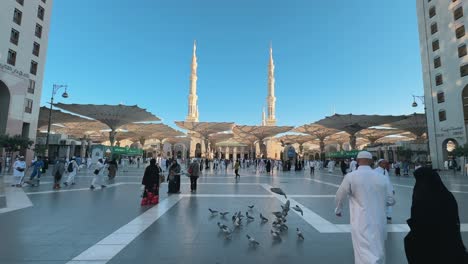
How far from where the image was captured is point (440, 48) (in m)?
31.0

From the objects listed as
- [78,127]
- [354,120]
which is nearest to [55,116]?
[78,127]

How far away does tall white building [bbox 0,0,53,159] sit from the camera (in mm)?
25234

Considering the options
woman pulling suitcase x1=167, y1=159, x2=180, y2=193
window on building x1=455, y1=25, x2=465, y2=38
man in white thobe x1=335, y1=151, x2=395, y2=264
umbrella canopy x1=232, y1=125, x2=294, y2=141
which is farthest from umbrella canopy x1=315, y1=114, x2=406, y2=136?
man in white thobe x1=335, y1=151, x2=395, y2=264

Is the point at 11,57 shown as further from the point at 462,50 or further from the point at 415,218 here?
the point at 462,50

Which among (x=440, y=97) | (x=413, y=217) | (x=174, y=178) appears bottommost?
(x=174, y=178)

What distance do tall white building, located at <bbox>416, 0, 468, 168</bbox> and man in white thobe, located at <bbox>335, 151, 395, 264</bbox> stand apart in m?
32.9

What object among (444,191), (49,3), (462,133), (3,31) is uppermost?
(49,3)

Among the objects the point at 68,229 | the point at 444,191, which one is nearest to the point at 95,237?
the point at 68,229

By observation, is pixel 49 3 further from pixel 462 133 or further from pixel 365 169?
pixel 462 133

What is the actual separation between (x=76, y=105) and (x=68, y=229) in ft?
115

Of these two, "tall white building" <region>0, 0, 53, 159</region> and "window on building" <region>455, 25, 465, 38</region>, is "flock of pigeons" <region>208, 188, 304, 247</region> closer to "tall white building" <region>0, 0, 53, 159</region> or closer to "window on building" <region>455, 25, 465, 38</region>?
"tall white building" <region>0, 0, 53, 159</region>

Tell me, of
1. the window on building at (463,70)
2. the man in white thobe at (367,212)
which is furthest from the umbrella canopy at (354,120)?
the man in white thobe at (367,212)

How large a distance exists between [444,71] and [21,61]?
4531 cm

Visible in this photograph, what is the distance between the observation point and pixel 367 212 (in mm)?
2873
